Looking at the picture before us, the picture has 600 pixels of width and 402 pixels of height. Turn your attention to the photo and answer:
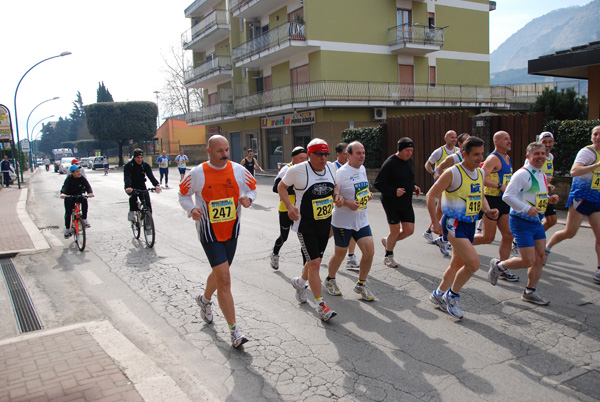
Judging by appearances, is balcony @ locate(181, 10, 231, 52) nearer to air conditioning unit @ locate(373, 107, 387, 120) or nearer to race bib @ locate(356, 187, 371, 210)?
air conditioning unit @ locate(373, 107, 387, 120)

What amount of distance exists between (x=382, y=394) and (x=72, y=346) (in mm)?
2798

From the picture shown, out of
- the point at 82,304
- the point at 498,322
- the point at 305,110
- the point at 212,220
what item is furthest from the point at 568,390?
the point at 305,110

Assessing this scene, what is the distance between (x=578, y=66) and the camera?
47.5ft

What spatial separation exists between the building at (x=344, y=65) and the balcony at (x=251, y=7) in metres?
0.07

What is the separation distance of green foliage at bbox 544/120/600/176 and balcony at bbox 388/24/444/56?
1949cm

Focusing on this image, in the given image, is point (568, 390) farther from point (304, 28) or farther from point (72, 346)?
point (304, 28)

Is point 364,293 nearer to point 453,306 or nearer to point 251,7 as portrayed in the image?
point 453,306

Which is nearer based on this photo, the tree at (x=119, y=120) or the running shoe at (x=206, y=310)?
the running shoe at (x=206, y=310)

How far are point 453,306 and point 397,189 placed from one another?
210cm

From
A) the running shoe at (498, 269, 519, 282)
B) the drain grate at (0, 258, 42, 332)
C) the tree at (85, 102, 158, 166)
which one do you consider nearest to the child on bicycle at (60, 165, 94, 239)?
the drain grate at (0, 258, 42, 332)

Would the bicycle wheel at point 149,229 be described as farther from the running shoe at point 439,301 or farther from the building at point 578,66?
the building at point 578,66

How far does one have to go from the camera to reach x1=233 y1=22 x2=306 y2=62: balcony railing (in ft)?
92.6

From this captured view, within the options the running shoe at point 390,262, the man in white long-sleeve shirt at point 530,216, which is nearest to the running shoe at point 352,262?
the running shoe at point 390,262

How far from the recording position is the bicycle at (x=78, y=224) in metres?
8.91
